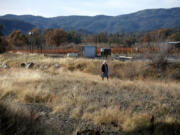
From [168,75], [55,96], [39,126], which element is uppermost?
[39,126]

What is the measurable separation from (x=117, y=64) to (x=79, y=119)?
16740 millimetres

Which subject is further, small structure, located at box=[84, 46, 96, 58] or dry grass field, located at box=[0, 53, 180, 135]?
small structure, located at box=[84, 46, 96, 58]

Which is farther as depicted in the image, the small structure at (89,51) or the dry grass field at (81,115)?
the small structure at (89,51)

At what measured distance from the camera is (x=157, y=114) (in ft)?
23.9

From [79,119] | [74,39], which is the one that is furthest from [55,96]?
[74,39]

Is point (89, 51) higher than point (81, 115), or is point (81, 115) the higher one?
point (89, 51)

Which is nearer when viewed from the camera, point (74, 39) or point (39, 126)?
point (39, 126)

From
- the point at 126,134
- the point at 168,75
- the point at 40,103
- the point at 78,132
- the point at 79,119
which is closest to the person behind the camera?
the point at 78,132

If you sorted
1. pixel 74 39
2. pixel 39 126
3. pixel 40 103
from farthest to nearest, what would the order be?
1. pixel 74 39
2. pixel 40 103
3. pixel 39 126

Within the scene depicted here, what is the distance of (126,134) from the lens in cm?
563

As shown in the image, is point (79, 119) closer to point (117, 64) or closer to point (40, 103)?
point (40, 103)

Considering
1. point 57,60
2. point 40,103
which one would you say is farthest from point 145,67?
point 40,103

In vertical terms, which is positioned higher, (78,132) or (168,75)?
(78,132)

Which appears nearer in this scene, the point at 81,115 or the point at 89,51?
the point at 81,115
